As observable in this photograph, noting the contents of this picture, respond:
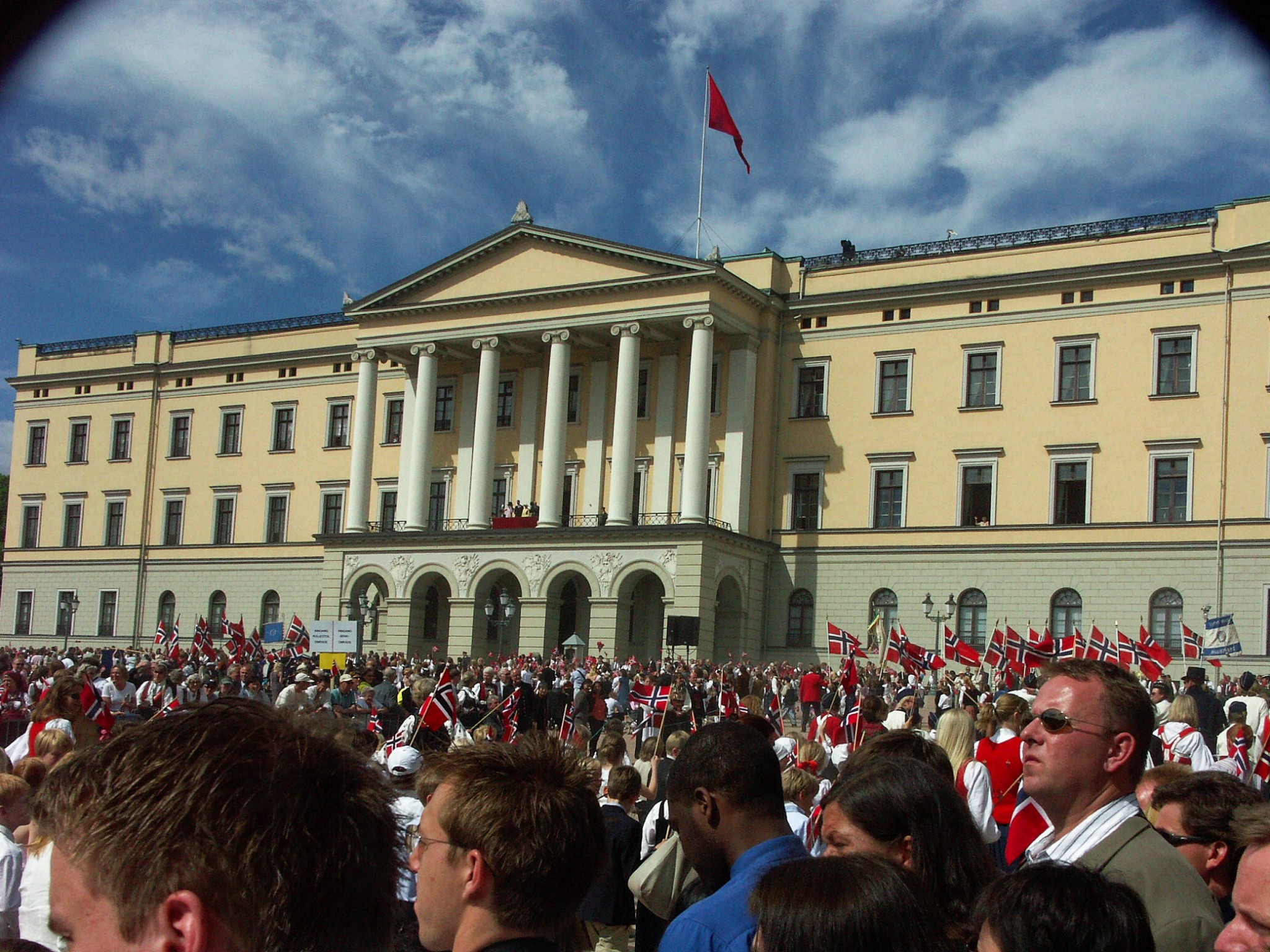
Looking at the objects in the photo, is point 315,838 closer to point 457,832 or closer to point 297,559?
point 457,832

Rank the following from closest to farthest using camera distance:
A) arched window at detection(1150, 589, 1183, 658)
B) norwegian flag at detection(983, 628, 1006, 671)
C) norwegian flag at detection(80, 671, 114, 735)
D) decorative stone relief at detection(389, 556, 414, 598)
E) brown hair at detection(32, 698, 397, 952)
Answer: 1. brown hair at detection(32, 698, 397, 952)
2. norwegian flag at detection(80, 671, 114, 735)
3. norwegian flag at detection(983, 628, 1006, 671)
4. arched window at detection(1150, 589, 1183, 658)
5. decorative stone relief at detection(389, 556, 414, 598)

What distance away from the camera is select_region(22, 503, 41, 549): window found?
212ft

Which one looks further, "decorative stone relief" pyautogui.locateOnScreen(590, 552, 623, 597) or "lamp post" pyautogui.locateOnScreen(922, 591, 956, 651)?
"decorative stone relief" pyautogui.locateOnScreen(590, 552, 623, 597)

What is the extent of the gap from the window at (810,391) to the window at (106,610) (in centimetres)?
3505

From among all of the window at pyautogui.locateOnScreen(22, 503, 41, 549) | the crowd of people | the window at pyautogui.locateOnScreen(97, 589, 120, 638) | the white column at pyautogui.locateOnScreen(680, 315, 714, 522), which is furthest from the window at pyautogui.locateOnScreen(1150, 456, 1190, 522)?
the window at pyautogui.locateOnScreen(22, 503, 41, 549)

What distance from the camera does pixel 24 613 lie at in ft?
208

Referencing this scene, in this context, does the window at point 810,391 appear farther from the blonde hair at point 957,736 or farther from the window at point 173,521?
the blonde hair at point 957,736

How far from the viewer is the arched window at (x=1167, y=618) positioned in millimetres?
39781

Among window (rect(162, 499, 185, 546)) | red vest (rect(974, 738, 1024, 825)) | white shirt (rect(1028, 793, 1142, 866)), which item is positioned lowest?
red vest (rect(974, 738, 1024, 825))

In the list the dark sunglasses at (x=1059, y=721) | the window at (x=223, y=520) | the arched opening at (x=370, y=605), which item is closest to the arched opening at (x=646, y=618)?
the arched opening at (x=370, y=605)

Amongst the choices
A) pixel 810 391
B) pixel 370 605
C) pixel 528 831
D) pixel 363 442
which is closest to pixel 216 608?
pixel 370 605

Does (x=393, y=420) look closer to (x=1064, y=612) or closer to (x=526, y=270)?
(x=526, y=270)

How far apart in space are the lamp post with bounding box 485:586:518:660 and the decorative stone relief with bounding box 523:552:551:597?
4.46ft

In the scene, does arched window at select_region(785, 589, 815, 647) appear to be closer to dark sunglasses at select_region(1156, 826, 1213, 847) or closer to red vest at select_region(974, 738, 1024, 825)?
red vest at select_region(974, 738, 1024, 825)
